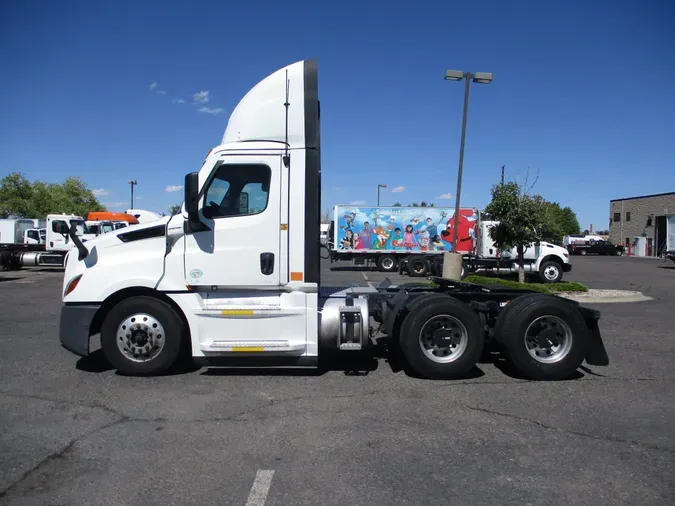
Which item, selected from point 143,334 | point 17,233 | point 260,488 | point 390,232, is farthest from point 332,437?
point 17,233

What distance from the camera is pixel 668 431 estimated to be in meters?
4.91

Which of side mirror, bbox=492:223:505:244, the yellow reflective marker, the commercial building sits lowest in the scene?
the yellow reflective marker

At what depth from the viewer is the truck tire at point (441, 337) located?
20.9 feet

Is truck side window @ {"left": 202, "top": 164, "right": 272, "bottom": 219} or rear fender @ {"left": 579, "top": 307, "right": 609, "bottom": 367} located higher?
truck side window @ {"left": 202, "top": 164, "right": 272, "bottom": 219}

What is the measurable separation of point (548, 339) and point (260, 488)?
13.6ft

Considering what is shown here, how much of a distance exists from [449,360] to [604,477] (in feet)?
8.40

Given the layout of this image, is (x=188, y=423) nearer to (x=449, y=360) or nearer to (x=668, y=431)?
(x=449, y=360)

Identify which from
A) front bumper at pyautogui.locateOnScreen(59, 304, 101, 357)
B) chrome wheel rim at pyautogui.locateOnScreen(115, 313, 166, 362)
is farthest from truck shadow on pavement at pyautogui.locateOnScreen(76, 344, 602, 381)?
front bumper at pyautogui.locateOnScreen(59, 304, 101, 357)

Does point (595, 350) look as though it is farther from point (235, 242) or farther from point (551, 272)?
point (551, 272)

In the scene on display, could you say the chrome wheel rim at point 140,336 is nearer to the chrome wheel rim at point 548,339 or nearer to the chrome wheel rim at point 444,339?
the chrome wheel rim at point 444,339

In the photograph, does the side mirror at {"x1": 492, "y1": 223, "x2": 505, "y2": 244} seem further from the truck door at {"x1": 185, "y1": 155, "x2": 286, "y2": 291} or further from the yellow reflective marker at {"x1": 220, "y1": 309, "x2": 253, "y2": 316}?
the yellow reflective marker at {"x1": 220, "y1": 309, "x2": 253, "y2": 316}

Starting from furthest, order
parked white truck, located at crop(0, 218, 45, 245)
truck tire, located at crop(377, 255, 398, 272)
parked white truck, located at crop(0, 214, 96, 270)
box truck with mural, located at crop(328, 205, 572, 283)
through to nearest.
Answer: parked white truck, located at crop(0, 218, 45, 245) < truck tire, located at crop(377, 255, 398, 272) < box truck with mural, located at crop(328, 205, 572, 283) < parked white truck, located at crop(0, 214, 96, 270)

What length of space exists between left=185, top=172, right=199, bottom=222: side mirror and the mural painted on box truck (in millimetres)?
20785

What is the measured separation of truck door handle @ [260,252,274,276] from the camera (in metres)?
6.29
